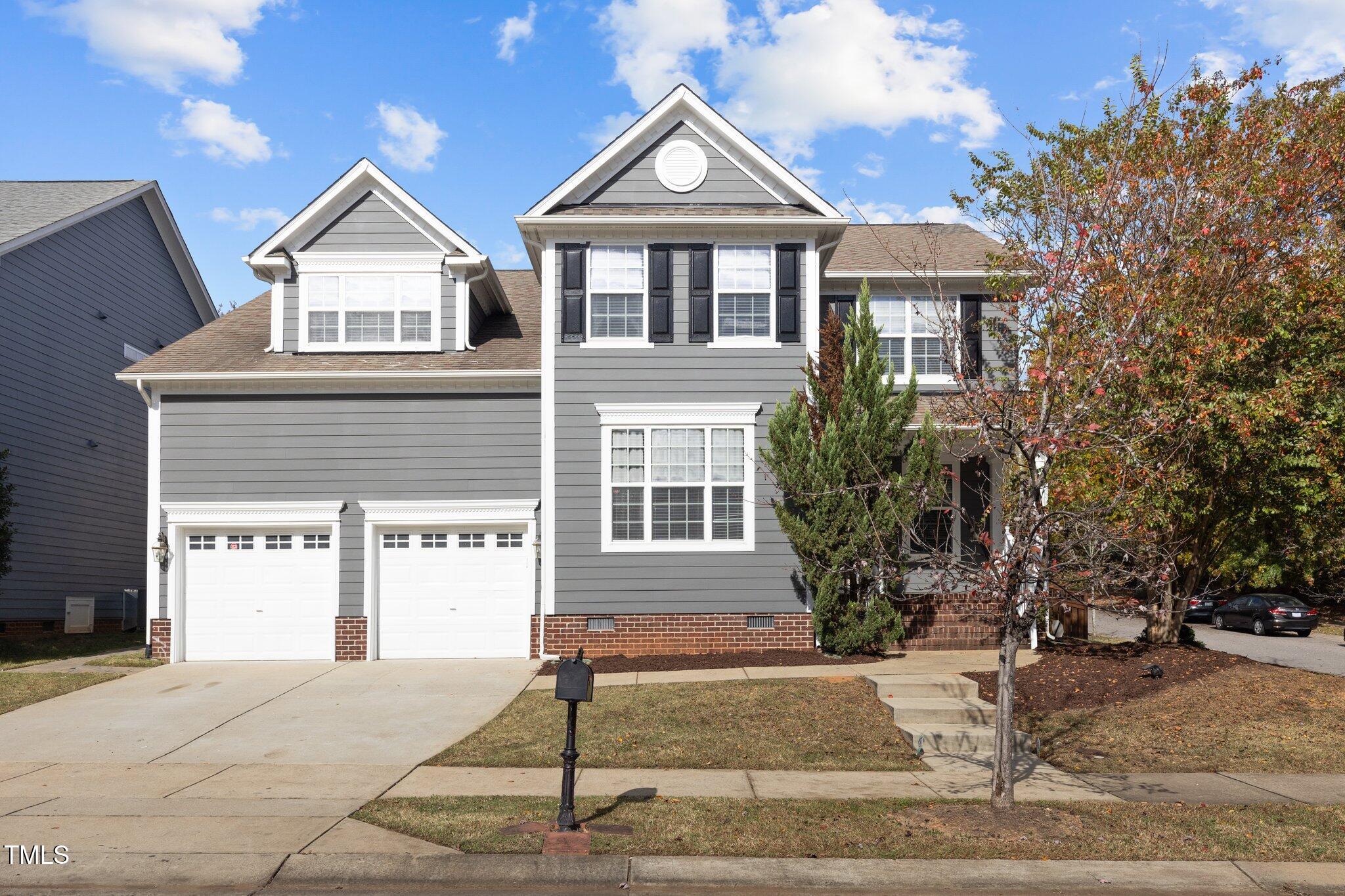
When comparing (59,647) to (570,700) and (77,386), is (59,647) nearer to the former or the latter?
(77,386)

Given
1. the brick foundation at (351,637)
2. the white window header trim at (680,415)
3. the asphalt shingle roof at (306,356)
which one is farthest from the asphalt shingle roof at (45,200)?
the white window header trim at (680,415)

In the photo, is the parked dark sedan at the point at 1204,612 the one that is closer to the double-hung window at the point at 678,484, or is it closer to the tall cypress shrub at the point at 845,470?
the tall cypress shrub at the point at 845,470

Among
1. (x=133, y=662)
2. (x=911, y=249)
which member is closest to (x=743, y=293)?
(x=911, y=249)

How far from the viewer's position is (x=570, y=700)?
303 inches

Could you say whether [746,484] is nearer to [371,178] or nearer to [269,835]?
[371,178]

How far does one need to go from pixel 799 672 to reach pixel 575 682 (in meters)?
7.39

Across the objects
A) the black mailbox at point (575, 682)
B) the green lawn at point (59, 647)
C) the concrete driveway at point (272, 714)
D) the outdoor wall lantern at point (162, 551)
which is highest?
the outdoor wall lantern at point (162, 551)

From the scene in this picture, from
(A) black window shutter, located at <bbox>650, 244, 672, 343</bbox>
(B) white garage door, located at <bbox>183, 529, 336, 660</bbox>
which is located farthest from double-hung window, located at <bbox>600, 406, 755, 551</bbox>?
(B) white garage door, located at <bbox>183, 529, 336, 660</bbox>

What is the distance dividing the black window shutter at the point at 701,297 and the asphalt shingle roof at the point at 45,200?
43.8 feet

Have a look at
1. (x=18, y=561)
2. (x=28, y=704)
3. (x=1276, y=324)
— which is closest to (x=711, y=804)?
(x=28, y=704)

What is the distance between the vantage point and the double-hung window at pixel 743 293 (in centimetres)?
1688

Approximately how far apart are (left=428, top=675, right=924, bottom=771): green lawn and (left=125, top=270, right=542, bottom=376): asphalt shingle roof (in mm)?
6481

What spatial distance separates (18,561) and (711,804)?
17383 mm

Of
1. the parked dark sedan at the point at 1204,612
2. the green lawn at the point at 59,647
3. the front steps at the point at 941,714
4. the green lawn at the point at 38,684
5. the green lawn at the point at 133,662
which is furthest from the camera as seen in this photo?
the parked dark sedan at the point at 1204,612
